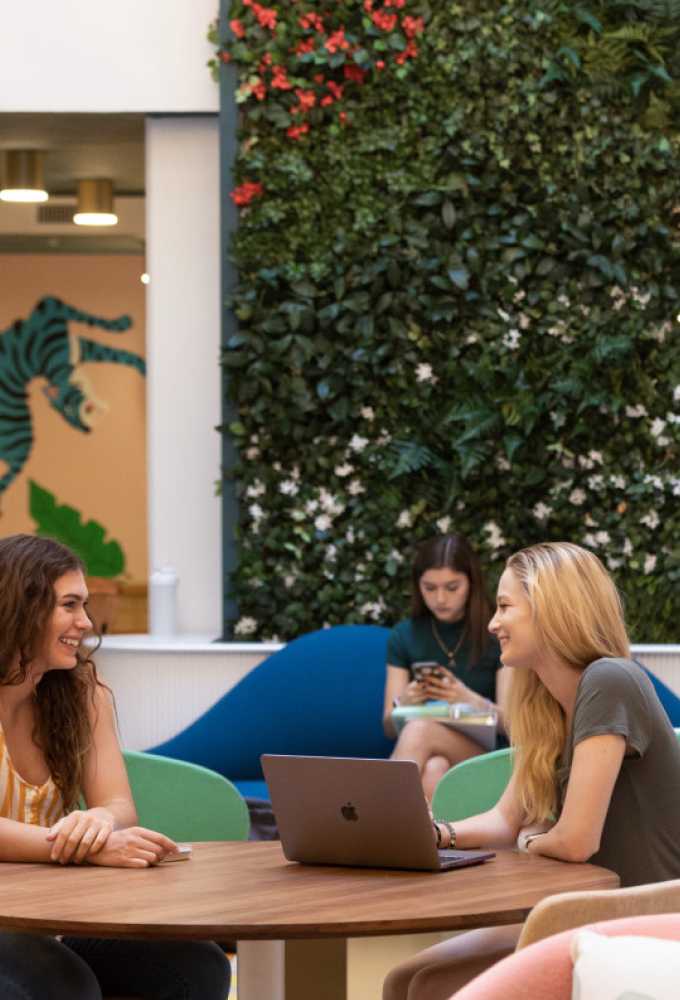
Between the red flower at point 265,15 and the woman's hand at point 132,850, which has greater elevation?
the red flower at point 265,15

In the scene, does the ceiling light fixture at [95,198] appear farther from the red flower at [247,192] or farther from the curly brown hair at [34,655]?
the curly brown hair at [34,655]

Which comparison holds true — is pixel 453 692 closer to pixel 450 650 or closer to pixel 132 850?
pixel 450 650

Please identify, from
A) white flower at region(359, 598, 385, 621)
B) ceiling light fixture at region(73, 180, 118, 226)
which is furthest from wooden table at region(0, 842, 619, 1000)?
ceiling light fixture at region(73, 180, 118, 226)

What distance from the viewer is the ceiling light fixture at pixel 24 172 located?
23.6ft

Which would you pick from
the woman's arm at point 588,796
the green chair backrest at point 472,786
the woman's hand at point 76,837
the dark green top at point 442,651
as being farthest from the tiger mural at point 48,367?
the woman's arm at point 588,796

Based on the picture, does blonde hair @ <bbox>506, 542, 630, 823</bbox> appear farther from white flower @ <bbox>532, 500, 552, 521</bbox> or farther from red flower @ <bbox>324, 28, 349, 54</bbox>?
red flower @ <bbox>324, 28, 349, 54</bbox>

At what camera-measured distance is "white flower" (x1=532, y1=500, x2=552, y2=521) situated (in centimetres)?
615

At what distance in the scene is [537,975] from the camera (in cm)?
180

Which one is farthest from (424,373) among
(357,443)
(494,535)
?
(494,535)

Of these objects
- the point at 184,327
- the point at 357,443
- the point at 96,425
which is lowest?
the point at 357,443

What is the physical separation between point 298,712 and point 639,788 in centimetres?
310

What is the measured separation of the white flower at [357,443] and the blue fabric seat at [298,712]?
2.45 ft

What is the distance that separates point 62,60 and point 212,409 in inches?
57.6

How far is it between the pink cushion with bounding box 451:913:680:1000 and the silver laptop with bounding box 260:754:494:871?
738 mm
